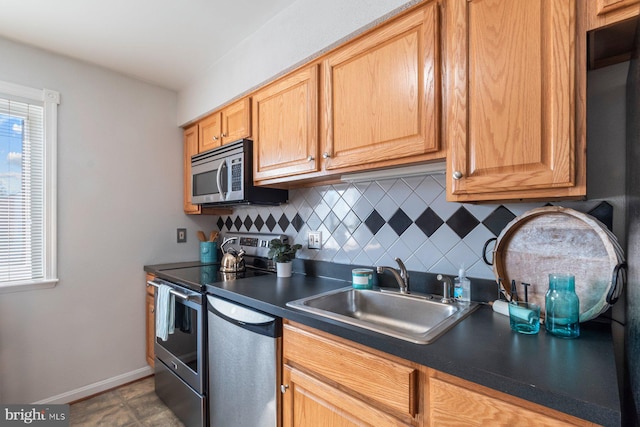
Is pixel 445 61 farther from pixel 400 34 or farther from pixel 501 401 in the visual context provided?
pixel 501 401

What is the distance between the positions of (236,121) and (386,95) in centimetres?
117

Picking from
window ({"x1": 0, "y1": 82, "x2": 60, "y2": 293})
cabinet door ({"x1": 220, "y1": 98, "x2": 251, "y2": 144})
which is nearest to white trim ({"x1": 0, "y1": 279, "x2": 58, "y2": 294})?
window ({"x1": 0, "y1": 82, "x2": 60, "y2": 293})

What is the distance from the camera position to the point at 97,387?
219cm

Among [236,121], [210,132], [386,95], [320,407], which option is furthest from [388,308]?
[210,132]

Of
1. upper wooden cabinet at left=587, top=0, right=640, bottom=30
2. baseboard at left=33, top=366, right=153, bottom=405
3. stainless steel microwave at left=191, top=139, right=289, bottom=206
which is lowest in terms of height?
baseboard at left=33, top=366, right=153, bottom=405

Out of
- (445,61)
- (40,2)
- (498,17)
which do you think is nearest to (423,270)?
(445,61)

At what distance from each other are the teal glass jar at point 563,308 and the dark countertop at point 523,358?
29 millimetres

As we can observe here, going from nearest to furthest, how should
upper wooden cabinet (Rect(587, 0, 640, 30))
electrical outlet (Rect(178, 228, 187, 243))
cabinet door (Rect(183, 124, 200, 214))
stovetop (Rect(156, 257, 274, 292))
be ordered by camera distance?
upper wooden cabinet (Rect(587, 0, 640, 30)) < stovetop (Rect(156, 257, 274, 292)) < cabinet door (Rect(183, 124, 200, 214)) < electrical outlet (Rect(178, 228, 187, 243))

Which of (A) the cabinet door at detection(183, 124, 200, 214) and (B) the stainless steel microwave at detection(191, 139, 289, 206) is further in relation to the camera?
(A) the cabinet door at detection(183, 124, 200, 214)

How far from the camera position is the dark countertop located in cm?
61

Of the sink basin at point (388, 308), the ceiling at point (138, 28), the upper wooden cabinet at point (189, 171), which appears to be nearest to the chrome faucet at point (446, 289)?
the sink basin at point (388, 308)

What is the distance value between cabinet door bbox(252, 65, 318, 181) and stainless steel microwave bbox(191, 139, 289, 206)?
0.23 ft

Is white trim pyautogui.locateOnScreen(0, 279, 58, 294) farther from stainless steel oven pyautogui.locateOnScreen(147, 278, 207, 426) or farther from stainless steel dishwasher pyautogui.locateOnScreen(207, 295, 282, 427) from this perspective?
stainless steel dishwasher pyautogui.locateOnScreen(207, 295, 282, 427)

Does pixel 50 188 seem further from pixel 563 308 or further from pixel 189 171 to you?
pixel 563 308
